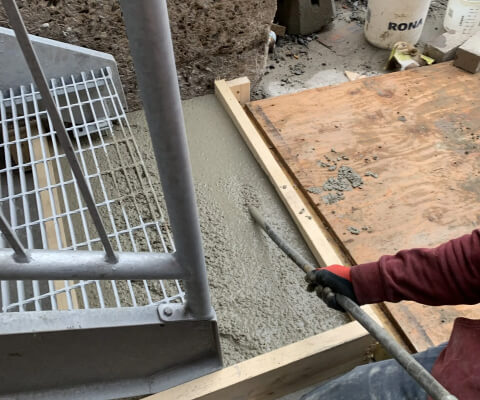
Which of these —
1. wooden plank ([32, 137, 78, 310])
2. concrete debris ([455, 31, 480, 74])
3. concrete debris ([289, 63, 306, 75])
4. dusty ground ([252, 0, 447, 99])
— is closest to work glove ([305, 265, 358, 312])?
wooden plank ([32, 137, 78, 310])

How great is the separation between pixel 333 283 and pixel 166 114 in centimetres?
76

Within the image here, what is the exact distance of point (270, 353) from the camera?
1.40 metres

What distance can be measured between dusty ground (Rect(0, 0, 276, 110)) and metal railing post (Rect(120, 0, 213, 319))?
1.44 meters

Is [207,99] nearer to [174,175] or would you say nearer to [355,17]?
[174,175]

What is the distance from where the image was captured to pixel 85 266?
0.89 m

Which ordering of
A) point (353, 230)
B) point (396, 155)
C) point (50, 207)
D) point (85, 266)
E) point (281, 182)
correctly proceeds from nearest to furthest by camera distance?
point (85, 266), point (50, 207), point (353, 230), point (281, 182), point (396, 155)

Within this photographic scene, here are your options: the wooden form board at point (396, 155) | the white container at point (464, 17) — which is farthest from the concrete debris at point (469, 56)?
the white container at point (464, 17)

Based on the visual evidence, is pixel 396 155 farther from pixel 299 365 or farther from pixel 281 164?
pixel 299 365

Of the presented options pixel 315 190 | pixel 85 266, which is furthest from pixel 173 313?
pixel 315 190

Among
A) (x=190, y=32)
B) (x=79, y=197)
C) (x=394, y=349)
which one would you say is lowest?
(x=79, y=197)

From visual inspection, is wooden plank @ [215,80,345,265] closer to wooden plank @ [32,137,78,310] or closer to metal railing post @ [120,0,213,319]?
metal railing post @ [120,0,213,319]

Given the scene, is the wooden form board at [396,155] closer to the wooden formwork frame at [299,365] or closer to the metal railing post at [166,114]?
the wooden formwork frame at [299,365]

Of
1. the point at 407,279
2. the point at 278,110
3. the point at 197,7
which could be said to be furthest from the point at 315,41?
the point at 407,279

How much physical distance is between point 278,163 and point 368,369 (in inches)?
44.2
